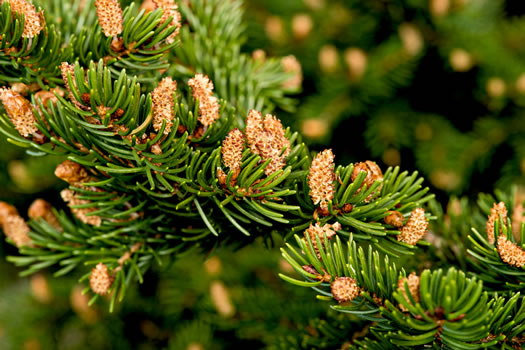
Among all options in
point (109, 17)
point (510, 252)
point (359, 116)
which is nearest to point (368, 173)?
point (510, 252)

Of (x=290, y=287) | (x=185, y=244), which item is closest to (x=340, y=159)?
(x=290, y=287)

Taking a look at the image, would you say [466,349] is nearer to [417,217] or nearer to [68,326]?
[417,217]

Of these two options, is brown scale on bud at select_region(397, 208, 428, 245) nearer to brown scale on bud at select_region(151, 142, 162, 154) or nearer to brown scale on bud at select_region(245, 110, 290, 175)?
brown scale on bud at select_region(245, 110, 290, 175)

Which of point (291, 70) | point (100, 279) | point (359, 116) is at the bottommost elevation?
point (100, 279)

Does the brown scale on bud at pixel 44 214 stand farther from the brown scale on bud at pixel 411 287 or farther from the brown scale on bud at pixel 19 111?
the brown scale on bud at pixel 411 287

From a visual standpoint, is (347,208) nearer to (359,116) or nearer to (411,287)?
(411,287)

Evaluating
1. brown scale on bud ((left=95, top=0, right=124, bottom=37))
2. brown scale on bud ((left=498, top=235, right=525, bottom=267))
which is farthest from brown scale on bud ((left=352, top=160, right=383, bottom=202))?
brown scale on bud ((left=95, top=0, right=124, bottom=37))
